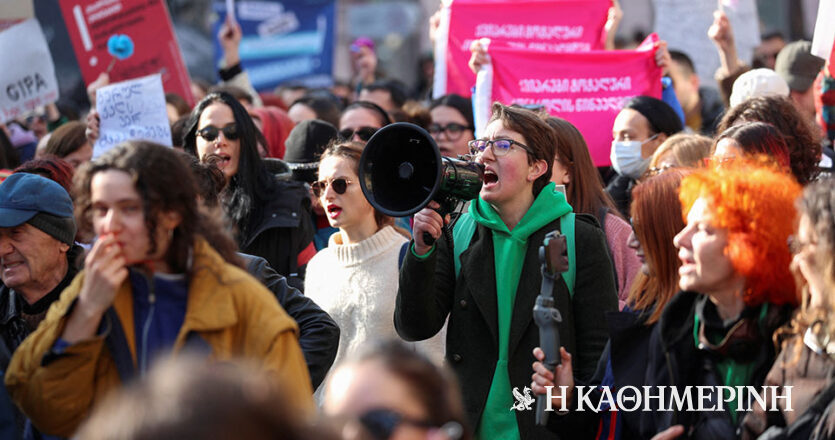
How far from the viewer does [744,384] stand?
306 centimetres

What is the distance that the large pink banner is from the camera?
7.59 m

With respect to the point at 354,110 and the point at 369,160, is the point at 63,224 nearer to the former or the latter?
the point at 369,160

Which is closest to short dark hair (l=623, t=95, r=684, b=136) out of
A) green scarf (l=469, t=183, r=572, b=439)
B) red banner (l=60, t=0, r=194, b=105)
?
green scarf (l=469, t=183, r=572, b=439)

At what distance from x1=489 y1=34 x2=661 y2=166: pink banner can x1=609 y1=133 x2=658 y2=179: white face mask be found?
0.65 meters

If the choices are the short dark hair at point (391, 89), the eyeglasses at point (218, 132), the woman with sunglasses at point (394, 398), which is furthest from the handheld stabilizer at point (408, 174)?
the short dark hair at point (391, 89)

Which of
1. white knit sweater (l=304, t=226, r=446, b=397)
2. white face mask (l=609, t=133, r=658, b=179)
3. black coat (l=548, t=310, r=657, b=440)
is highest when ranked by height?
white face mask (l=609, t=133, r=658, b=179)

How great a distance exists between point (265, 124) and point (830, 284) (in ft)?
17.3

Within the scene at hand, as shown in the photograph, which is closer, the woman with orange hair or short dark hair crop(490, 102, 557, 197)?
the woman with orange hair

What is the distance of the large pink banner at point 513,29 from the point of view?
24.9ft

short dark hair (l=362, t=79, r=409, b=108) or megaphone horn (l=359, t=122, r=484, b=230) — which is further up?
short dark hair (l=362, t=79, r=409, b=108)

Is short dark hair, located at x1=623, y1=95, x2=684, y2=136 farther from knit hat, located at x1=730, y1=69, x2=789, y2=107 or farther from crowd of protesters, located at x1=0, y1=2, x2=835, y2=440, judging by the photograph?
crowd of protesters, located at x1=0, y1=2, x2=835, y2=440

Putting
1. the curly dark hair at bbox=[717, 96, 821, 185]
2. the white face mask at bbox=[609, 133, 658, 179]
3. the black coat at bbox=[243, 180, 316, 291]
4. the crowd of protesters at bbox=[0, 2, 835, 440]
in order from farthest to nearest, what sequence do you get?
the white face mask at bbox=[609, 133, 658, 179]
the black coat at bbox=[243, 180, 316, 291]
the curly dark hair at bbox=[717, 96, 821, 185]
the crowd of protesters at bbox=[0, 2, 835, 440]

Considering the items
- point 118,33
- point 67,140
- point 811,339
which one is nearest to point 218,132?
point 67,140

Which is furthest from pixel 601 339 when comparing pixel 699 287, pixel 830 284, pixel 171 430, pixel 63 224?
pixel 171 430
